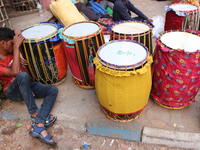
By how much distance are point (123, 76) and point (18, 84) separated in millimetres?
1391

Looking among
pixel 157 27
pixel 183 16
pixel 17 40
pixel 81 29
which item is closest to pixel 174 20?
pixel 183 16

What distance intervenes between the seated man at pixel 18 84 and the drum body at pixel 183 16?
8.99 feet

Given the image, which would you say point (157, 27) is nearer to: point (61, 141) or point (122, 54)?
point (122, 54)

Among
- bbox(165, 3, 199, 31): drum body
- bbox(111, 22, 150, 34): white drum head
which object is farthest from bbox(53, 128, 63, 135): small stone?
bbox(165, 3, 199, 31): drum body

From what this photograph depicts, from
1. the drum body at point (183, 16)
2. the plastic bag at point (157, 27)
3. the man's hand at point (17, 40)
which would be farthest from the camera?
the plastic bag at point (157, 27)

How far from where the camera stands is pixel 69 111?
2.33 m

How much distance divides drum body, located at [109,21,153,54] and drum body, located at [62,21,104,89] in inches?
9.2

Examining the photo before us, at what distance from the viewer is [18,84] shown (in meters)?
2.12

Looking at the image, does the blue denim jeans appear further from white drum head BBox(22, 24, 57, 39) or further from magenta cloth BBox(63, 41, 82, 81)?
white drum head BBox(22, 24, 57, 39)

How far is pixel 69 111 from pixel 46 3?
3.40 metres

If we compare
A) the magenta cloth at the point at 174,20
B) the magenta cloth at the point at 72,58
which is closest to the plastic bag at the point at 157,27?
the magenta cloth at the point at 174,20

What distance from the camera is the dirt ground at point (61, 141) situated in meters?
2.00

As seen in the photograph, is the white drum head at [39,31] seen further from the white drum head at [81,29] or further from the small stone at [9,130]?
the small stone at [9,130]

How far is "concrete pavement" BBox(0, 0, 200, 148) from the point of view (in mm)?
2059
